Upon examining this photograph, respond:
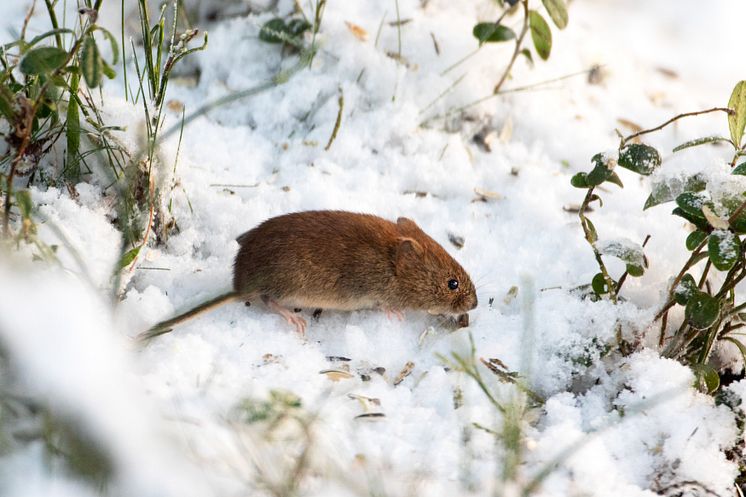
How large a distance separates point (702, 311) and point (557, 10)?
1.98 metres

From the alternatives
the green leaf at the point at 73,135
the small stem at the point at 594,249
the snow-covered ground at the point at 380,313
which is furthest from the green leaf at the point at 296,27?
the small stem at the point at 594,249

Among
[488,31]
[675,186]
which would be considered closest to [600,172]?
[675,186]

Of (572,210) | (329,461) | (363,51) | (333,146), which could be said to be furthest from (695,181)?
(363,51)

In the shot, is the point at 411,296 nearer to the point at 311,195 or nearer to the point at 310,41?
the point at 311,195

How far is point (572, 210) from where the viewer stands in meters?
4.05

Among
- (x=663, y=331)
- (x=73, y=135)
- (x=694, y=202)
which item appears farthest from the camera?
(x=73, y=135)

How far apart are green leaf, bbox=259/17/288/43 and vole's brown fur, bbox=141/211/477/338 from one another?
5.12 feet

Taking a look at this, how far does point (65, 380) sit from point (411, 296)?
1678 millimetres

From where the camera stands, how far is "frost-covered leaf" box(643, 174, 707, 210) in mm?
2789

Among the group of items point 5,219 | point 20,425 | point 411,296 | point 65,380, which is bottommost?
point 411,296

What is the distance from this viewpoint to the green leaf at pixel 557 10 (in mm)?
4027

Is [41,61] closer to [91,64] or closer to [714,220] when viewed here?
[91,64]

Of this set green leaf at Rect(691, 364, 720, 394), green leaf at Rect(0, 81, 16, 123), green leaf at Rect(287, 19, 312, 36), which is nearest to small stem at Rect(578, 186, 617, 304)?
green leaf at Rect(691, 364, 720, 394)

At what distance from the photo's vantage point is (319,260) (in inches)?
130
